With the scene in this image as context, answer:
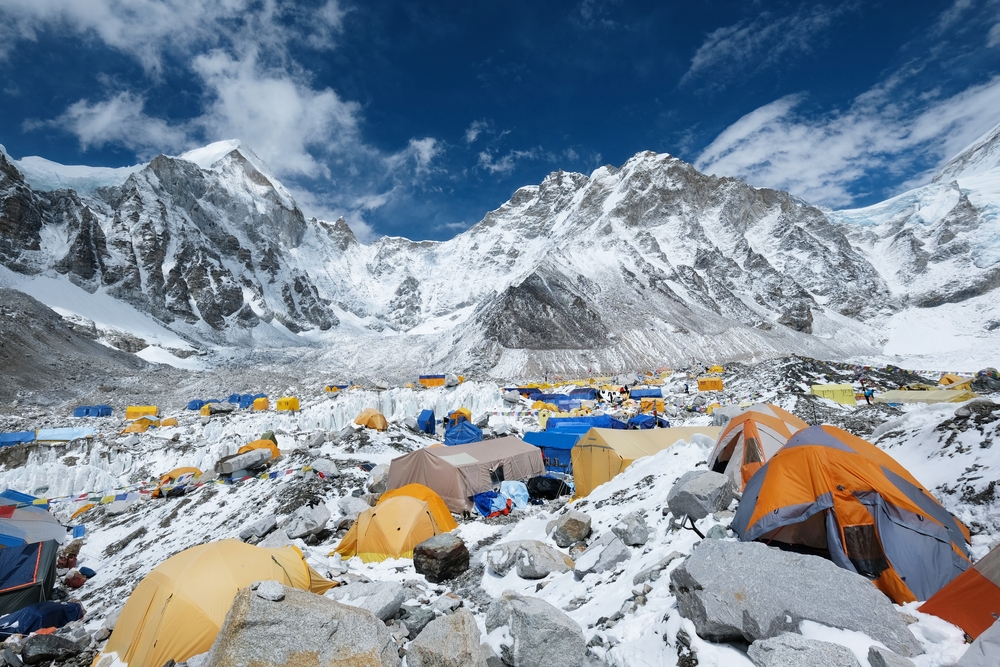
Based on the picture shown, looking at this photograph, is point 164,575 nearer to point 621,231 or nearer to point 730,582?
point 730,582

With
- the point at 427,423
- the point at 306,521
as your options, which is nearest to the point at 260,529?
the point at 306,521

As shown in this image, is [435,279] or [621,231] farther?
[435,279]

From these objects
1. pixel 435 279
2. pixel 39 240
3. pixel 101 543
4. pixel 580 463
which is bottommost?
pixel 101 543

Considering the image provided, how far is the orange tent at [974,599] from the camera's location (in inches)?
150

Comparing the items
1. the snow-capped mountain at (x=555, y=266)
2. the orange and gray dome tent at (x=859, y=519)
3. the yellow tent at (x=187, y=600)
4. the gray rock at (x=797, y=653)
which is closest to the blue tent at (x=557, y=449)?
the yellow tent at (x=187, y=600)

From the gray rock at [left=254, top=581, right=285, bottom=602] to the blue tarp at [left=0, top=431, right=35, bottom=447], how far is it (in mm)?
28572

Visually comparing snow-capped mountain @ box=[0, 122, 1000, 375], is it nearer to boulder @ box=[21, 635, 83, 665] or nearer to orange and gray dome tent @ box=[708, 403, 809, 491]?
orange and gray dome tent @ box=[708, 403, 809, 491]

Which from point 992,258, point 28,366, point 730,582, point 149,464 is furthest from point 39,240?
point 992,258

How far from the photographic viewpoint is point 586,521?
8.97m

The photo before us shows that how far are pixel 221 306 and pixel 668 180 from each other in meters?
118

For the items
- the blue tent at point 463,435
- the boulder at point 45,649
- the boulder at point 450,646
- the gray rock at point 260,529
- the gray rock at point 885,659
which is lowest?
the boulder at point 45,649

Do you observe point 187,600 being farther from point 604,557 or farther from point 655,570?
point 655,570

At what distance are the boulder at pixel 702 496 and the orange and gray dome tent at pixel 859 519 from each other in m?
0.70

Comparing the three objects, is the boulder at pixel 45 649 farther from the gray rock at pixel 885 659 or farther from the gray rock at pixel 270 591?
the gray rock at pixel 885 659
